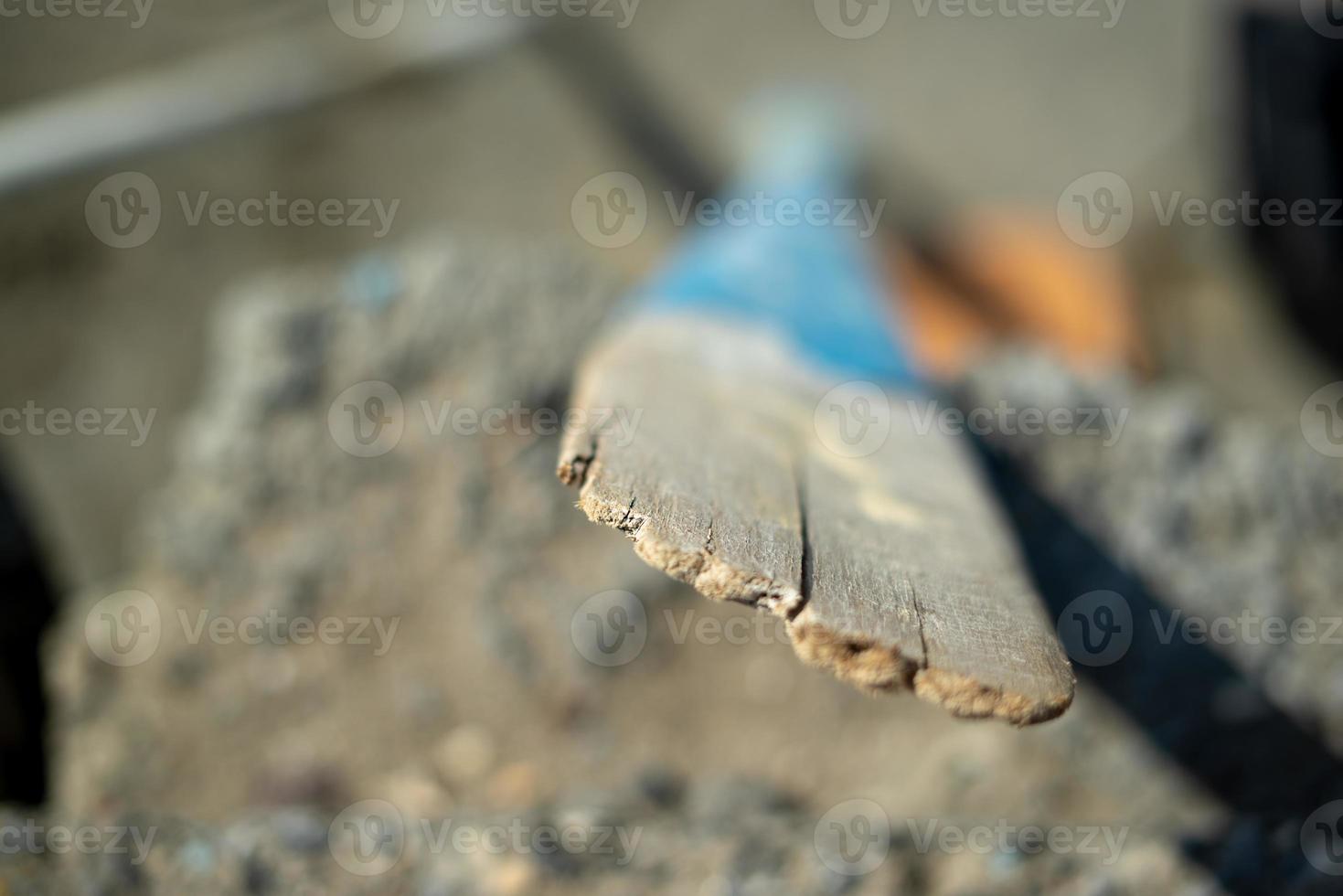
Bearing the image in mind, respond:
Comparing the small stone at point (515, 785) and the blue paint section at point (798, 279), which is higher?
the blue paint section at point (798, 279)

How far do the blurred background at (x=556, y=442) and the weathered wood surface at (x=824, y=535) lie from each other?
2.04 feet

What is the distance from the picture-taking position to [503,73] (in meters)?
3.77

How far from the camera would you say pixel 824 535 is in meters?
1.07

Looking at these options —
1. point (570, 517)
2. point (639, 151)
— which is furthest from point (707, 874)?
point (639, 151)

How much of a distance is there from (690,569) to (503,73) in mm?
3278

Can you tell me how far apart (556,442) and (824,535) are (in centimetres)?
138

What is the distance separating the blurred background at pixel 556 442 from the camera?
1.82m

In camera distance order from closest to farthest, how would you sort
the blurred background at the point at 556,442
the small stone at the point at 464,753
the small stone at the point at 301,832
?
the small stone at the point at 301,832, the blurred background at the point at 556,442, the small stone at the point at 464,753

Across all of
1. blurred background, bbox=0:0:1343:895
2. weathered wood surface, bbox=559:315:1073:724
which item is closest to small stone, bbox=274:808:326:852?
blurred background, bbox=0:0:1343:895

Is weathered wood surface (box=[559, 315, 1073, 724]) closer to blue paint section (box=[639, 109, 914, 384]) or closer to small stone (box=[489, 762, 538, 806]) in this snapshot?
blue paint section (box=[639, 109, 914, 384])

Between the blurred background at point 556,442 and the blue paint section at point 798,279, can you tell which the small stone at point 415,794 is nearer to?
the blurred background at point 556,442

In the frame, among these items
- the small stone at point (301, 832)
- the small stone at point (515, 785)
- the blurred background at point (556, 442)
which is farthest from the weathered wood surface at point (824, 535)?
the small stone at point (515, 785)

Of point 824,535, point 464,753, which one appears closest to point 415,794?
point 464,753

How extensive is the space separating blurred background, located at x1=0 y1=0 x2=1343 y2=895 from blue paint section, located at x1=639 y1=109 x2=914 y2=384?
0.77 ft
